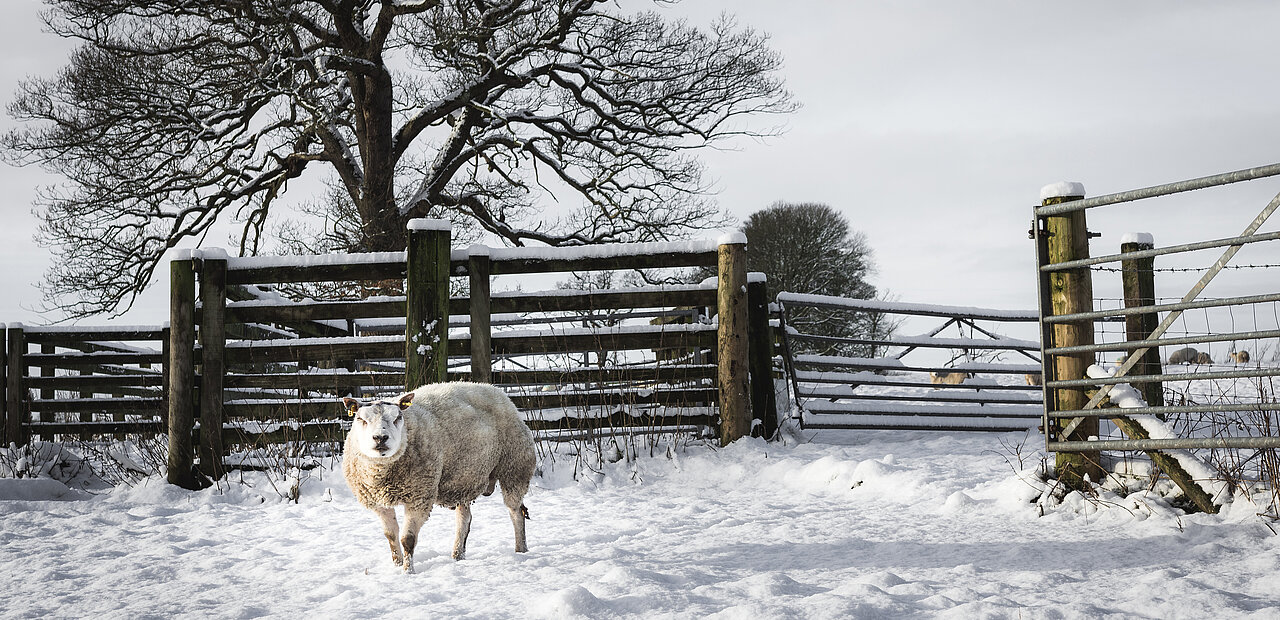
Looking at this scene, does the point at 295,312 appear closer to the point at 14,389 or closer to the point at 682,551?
the point at 682,551

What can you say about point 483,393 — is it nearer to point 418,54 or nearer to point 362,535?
point 362,535

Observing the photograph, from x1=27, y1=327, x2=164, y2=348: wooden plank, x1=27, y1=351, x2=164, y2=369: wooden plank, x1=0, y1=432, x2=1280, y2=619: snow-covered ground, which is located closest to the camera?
x1=0, y1=432, x2=1280, y2=619: snow-covered ground

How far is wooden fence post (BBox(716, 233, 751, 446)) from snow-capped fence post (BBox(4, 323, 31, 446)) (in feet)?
27.7

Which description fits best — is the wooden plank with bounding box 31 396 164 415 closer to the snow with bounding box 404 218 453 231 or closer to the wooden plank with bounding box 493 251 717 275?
the snow with bounding box 404 218 453 231

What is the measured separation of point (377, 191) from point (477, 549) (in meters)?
11.0

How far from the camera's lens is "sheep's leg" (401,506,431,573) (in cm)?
379

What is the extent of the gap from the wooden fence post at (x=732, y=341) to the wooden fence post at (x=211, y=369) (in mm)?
4000

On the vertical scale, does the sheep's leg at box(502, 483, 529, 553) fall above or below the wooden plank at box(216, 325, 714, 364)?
below

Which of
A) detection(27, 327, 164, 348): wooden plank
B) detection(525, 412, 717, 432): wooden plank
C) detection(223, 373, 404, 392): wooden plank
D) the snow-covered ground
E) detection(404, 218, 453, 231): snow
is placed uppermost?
detection(404, 218, 453, 231): snow

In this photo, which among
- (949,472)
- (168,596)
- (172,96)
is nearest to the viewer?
(168,596)

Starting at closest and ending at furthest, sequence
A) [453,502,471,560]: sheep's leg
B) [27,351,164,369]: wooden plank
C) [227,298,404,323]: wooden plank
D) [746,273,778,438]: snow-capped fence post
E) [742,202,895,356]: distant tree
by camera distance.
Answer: [453,502,471,560]: sheep's leg → [227,298,404,323]: wooden plank → [746,273,778,438]: snow-capped fence post → [27,351,164,369]: wooden plank → [742,202,895,356]: distant tree

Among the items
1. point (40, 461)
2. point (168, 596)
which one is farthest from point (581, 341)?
point (40, 461)

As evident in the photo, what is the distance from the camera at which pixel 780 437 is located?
24.1ft

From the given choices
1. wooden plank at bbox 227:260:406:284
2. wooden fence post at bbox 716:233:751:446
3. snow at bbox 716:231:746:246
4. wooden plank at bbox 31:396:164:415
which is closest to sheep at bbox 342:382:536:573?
wooden plank at bbox 227:260:406:284
